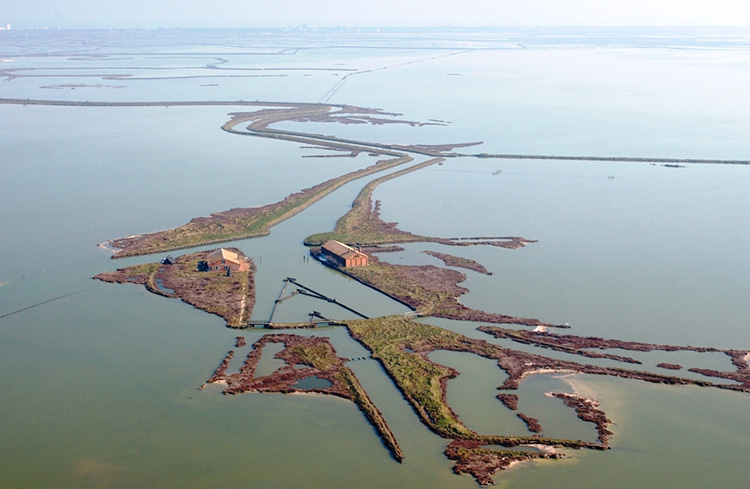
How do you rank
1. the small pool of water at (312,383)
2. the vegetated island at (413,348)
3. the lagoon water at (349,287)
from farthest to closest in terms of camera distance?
the small pool of water at (312,383) → the vegetated island at (413,348) → the lagoon water at (349,287)

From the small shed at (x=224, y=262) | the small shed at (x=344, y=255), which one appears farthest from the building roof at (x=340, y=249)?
the small shed at (x=224, y=262)

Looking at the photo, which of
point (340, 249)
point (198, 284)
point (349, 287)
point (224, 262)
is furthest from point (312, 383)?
point (340, 249)

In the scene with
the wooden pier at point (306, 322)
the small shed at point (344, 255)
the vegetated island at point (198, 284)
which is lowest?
the vegetated island at point (198, 284)

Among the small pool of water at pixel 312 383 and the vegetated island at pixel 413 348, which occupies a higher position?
the vegetated island at pixel 413 348

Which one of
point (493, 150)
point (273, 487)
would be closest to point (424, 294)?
point (273, 487)

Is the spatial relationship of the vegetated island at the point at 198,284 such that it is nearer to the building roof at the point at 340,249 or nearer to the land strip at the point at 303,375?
the land strip at the point at 303,375

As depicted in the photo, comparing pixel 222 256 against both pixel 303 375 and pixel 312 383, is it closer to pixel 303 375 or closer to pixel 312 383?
pixel 303 375

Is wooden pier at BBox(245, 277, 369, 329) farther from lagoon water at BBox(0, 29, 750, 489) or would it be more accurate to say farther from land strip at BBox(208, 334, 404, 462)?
land strip at BBox(208, 334, 404, 462)

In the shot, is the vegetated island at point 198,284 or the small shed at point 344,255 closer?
the vegetated island at point 198,284
